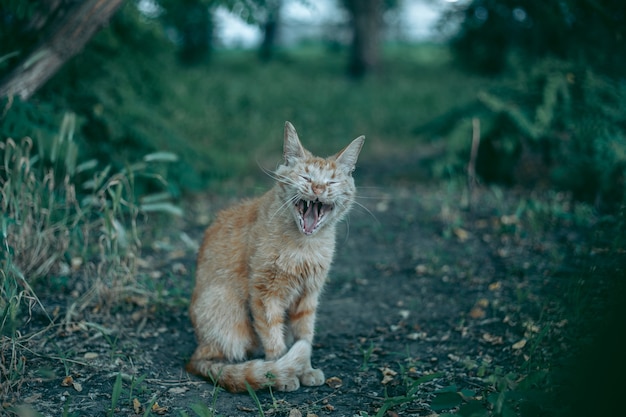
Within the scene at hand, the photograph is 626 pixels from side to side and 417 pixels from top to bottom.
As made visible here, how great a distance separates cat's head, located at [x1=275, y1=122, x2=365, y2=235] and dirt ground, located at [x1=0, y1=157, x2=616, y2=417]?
160 mm

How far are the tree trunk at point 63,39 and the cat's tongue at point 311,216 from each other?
2763 millimetres

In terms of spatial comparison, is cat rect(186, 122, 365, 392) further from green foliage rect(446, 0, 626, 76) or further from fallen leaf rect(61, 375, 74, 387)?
green foliage rect(446, 0, 626, 76)

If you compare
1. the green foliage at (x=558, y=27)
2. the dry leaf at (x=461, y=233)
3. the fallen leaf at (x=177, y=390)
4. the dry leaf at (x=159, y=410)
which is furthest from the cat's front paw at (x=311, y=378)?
the green foliage at (x=558, y=27)

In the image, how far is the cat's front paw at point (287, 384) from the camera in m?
3.19

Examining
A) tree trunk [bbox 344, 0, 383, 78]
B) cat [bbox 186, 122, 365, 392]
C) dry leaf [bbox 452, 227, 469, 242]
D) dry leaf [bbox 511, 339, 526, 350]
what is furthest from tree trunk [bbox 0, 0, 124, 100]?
tree trunk [bbox 344, 0, 383, 78]

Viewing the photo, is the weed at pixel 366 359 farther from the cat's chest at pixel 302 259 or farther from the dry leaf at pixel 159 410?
the dry leaf at pixel 159 410

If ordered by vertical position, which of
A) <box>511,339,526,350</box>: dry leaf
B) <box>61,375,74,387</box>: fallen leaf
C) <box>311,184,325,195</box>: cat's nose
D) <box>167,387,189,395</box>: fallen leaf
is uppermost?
<box>311,184,325,195</box>: cat's nose

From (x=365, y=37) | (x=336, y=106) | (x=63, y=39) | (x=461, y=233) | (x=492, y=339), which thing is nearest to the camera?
(x=492, y=339)

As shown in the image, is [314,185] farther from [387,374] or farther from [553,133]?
[553,133]

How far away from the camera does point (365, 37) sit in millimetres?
15500

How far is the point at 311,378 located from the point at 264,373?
326 mm

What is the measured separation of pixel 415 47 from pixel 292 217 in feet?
72.3

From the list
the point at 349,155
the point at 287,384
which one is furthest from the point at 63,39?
the point at 287,384

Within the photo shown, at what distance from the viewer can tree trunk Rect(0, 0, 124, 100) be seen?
469 centimetres
